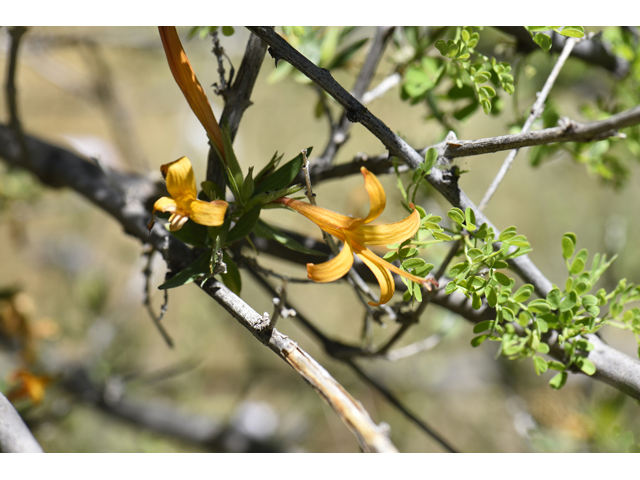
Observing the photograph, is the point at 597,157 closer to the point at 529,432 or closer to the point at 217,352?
the point at 529,432

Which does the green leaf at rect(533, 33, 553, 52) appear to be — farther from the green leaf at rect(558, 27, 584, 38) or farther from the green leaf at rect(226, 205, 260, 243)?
A: the green leaf at rect(226, 205, 260, 243)

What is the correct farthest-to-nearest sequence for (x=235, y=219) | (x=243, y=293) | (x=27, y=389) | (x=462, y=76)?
(x=243, y=293), (x=27, y=389), (x=462, y=76), (x=235, y=219)

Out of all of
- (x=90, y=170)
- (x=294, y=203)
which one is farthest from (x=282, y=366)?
(x=294, y=203)

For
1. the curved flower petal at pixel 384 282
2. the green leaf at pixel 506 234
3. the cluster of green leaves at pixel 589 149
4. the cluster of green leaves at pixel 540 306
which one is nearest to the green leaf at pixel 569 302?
the cluster of green leaves at pixel 540 306

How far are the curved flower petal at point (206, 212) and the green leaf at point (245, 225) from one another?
52mm

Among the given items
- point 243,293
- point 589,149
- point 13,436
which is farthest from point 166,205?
point 243,293

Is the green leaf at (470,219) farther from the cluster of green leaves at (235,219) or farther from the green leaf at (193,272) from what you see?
the green leaf at (193,272)

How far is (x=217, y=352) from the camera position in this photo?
8.35 feet

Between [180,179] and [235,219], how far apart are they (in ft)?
0.29

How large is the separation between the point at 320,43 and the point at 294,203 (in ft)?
1.58

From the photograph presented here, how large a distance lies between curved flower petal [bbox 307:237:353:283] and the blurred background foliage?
2.36 ft

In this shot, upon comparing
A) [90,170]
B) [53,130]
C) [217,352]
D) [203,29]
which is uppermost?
[203,29]

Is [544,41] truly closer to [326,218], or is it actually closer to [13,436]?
[326,218]

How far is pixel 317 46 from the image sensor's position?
749mm
